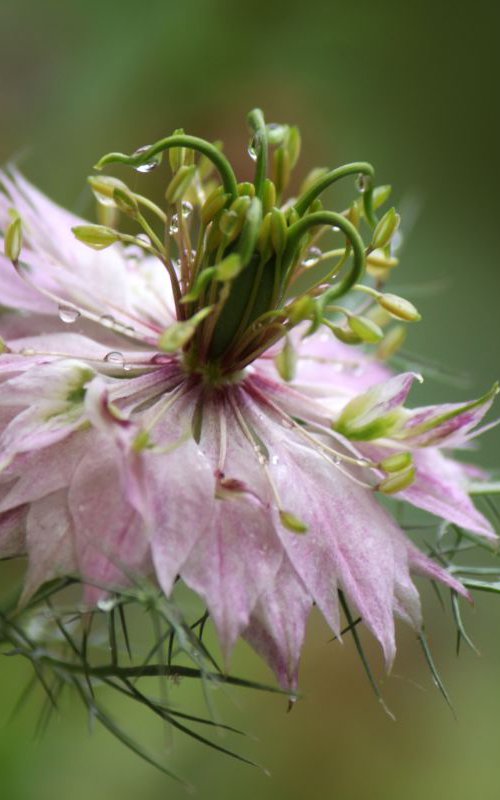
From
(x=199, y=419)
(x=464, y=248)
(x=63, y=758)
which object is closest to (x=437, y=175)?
(x=464, y=248)

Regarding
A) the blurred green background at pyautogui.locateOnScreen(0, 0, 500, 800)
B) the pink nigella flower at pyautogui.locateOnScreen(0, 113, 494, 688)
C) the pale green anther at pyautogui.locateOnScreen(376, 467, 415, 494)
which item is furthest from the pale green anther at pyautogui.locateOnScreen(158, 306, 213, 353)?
the blurred green background at pyautogui.locateOnScreen(0, 0, 500, 800)

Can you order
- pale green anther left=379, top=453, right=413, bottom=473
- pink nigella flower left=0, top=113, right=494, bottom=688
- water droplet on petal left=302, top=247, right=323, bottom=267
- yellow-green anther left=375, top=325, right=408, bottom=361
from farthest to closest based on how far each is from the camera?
yellow-green anther left=375, top=325, right=408, bottom=361, water droplet on petal left=302, top=247, right=323, bottom=267, pale green anther left=379, top=453, right=413, bottom=473, pink nigella flower left=0, top=113, right=494, bottom=688

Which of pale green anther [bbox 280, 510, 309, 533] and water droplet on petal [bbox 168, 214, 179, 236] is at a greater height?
water droplet on petal [bbox 168, 214, 179, 236]

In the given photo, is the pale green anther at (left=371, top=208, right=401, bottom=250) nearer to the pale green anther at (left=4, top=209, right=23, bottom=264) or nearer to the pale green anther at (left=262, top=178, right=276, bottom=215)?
the pale green anther at (left=262, top=178, right=276, bottom=215)

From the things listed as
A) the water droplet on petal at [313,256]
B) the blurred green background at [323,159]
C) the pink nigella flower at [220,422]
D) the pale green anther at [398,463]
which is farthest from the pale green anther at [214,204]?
the blurred green background at [323,159]

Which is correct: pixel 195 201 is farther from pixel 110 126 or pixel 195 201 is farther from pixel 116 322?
pixel 110 126

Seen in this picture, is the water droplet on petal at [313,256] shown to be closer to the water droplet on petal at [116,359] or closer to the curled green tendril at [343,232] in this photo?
the curled green tendril at [343,232]
